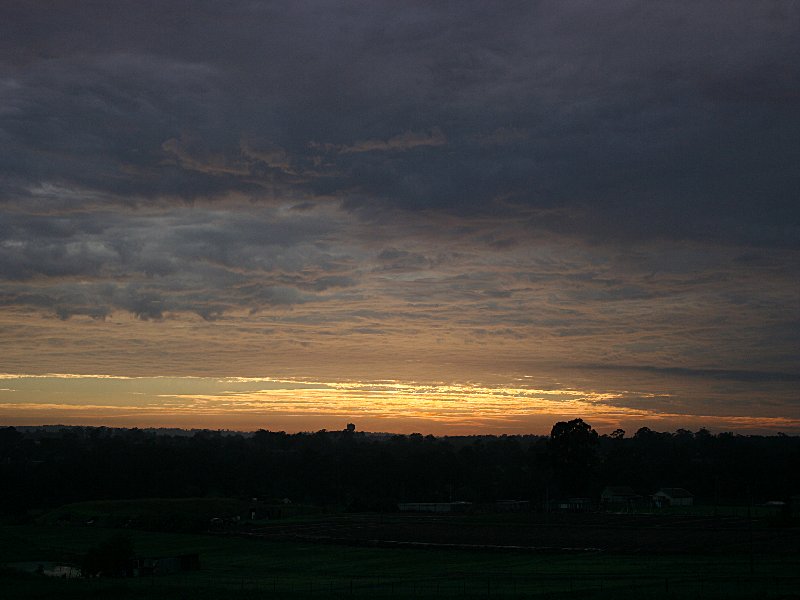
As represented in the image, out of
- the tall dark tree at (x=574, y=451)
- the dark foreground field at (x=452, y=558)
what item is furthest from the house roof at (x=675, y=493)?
the dark foreground field at (x=452, y=558)

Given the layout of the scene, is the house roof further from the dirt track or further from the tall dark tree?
the dirt track

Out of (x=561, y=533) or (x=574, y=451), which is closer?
(x=561, y=533)

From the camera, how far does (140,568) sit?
2729 inches

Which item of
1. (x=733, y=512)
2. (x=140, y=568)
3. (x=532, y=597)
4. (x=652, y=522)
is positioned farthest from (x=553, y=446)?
(x=532, y=597)

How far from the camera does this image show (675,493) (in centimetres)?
15388

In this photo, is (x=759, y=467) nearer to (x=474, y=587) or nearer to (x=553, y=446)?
(x=553, y=446)

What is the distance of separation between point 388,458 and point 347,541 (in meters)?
96.9

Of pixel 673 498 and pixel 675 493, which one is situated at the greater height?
pixel 675 493

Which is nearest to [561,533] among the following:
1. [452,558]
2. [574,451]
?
[452,558]

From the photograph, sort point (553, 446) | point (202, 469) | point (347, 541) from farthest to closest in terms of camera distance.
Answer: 1. point (202, 469)
2. point (553, 446)
3. point (347, 541)

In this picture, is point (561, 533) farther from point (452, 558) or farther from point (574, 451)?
point (574, 451)

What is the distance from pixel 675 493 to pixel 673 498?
6.73ft

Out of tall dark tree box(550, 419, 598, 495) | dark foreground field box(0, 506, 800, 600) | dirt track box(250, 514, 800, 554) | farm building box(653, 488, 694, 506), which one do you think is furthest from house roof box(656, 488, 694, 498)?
dark foreground field box(0, 506, 800, 600)

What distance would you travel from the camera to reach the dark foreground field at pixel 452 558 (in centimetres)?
4878
